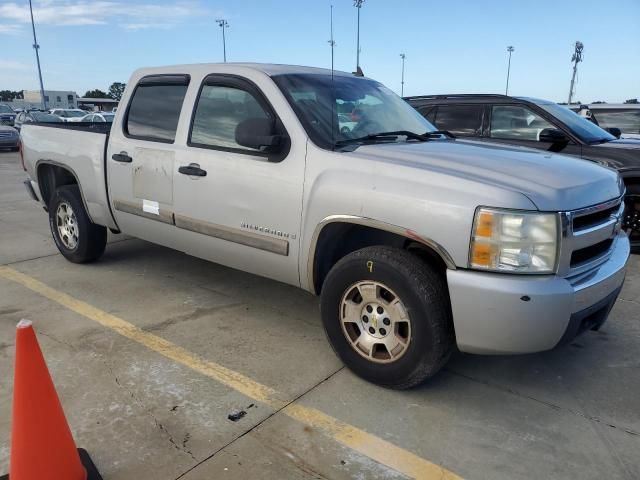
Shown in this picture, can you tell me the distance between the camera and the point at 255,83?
12.3 ft

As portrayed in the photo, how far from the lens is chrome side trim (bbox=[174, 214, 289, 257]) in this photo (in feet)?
11.7

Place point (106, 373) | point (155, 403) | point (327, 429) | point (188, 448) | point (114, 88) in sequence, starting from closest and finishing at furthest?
point (188, 448) → point (327, 429) → point (155, 403) → point (106, 373) → point (114, 88)

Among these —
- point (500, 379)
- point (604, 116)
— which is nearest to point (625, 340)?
point (500, 379)

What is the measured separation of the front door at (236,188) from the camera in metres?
3.48

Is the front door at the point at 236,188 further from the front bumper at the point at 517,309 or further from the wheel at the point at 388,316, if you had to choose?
the front bumper at the point at 517,309

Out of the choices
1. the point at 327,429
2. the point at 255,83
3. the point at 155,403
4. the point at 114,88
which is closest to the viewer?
the point at 327,429

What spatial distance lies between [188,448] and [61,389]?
3.29 feet

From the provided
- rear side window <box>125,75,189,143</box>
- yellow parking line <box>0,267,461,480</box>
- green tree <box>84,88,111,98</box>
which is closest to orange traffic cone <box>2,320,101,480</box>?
yellow parking line <box>0,267,461,480</box>

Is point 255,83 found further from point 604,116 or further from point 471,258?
point 604,116

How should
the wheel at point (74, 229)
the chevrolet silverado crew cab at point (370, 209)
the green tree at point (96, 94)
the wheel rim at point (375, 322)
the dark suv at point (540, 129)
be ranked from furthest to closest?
the green tree at point (96, 94) < the dark suv at point (540, 129) < the wheel at point (74, 229) < the wheel rim at point (375, 322) < the chevrolet silverado crew cab at point (370, 209)

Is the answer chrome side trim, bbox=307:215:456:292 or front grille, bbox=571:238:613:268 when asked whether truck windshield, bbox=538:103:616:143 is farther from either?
chrome side trim, bbox=307:215:456:292

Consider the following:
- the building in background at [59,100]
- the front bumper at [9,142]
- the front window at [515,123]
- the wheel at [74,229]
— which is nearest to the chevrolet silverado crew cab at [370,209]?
the wheel at [74,229]

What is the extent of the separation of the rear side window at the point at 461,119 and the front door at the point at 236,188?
158 inches

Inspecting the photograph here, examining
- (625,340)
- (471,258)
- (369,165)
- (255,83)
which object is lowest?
(625,340)
